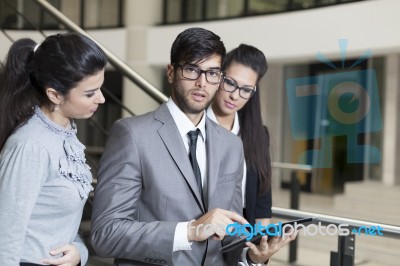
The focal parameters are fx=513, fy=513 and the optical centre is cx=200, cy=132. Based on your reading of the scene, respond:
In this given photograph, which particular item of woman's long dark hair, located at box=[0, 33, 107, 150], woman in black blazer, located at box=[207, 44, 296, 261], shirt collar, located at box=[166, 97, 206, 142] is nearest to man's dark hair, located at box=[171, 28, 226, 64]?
shirt collar, located at box=[166, 97, 206, 142]

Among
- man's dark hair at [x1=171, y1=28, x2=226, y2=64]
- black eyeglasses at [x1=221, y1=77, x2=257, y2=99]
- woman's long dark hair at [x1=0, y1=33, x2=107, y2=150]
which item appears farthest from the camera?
black eyeglasses at [x1=221, y1=77, x2=257, y2=99]

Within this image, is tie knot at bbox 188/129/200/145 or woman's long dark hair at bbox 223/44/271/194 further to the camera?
woman's long dark hair at bbox 223/44/271/194

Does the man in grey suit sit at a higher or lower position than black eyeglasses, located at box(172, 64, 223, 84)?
lower

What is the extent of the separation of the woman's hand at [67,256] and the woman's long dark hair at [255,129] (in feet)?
3.18

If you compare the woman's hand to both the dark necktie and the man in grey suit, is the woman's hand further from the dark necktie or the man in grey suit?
the dark necktie

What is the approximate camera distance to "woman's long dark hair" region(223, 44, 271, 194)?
225 centimetres

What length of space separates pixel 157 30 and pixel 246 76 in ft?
27.7

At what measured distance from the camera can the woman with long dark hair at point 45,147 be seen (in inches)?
53.4

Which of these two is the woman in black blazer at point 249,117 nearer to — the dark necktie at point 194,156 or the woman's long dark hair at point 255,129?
the woman's long dark hair at point 255,129

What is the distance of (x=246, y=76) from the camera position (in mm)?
2217

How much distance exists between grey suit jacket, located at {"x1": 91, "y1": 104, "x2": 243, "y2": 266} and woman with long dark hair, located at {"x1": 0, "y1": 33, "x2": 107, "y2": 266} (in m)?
0.09

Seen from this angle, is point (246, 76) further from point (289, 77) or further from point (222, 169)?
point (289, 77)

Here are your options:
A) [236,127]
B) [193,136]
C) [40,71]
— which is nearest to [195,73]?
[193,136]

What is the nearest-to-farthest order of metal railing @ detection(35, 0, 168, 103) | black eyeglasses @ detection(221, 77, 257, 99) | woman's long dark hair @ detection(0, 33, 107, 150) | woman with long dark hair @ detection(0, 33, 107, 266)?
woman with long dark hair @ detection(0, 33, 107, 266), woman's long dark hair @ detection(0, 33, 107, 150), black eyeglasses @ detection(221, 77, 257, 99), metal railing @ detection(35, 0, 168, 103)
